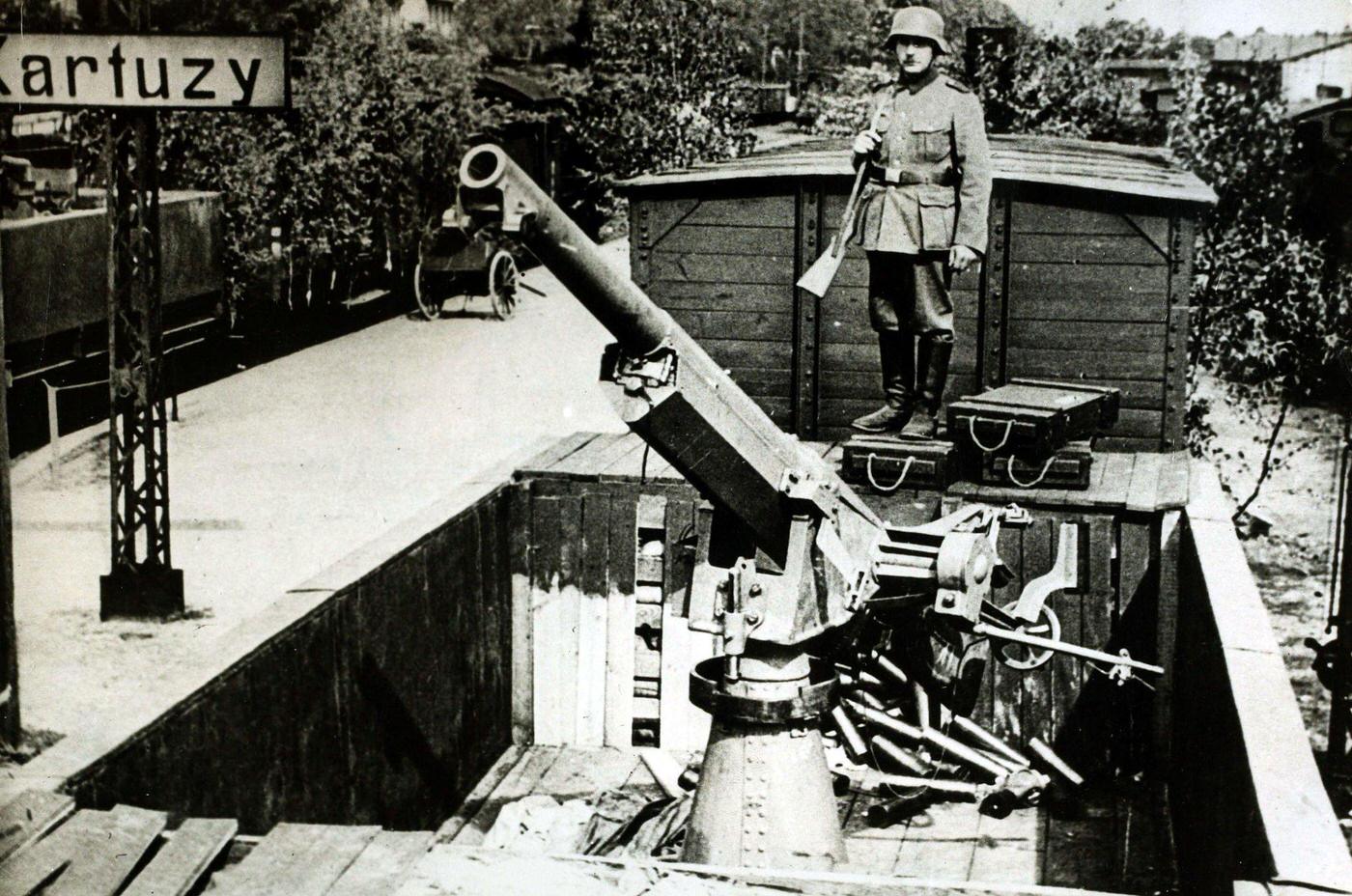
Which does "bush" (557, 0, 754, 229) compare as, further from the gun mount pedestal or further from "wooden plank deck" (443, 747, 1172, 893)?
the gun mount pedestal

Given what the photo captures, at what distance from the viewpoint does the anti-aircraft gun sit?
5.16 m

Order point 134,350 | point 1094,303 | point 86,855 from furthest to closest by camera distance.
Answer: point 134,350 → point 1094,303 → point 86,855

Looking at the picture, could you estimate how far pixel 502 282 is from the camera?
2228 cm

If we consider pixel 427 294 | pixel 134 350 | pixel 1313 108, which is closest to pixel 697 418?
pixel 134 350

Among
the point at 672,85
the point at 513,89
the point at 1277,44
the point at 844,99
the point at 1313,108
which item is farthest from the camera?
the point at 513,89

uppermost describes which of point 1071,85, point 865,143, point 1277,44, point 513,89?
point 1277,44

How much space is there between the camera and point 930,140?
25.4ft

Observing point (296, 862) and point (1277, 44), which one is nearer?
point (296, 862)

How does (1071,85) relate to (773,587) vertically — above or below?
above

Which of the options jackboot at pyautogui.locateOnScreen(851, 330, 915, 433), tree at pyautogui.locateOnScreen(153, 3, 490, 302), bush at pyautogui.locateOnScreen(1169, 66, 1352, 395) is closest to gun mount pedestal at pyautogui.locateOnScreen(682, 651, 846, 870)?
jackboot at pyautogui.locateOnScreen(851, 330, 915, 433)

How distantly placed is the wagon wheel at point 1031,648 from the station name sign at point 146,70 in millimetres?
3840

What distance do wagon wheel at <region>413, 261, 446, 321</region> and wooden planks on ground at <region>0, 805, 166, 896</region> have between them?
58.4ft

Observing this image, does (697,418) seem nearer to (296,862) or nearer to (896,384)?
(296,862)

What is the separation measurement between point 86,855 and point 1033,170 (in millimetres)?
6976
